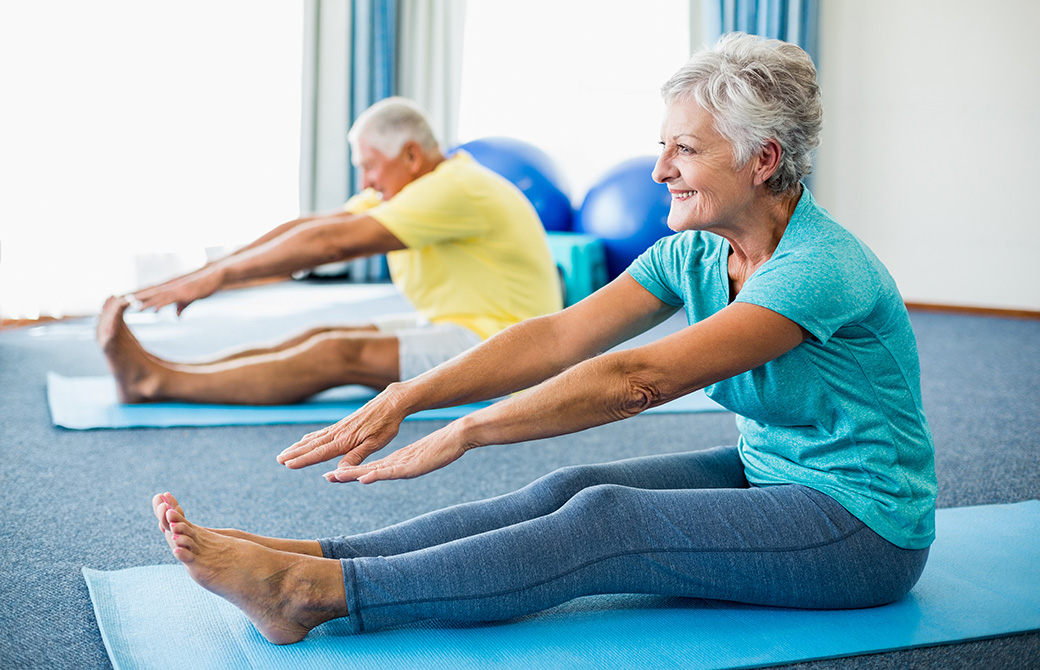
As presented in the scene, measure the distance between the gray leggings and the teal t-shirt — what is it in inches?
2.0

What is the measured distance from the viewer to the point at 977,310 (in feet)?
17.5

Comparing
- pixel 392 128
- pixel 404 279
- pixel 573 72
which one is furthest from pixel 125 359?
pixel 573 72

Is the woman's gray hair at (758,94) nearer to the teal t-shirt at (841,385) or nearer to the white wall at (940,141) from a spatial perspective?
the teal t-shirt at (841,385)

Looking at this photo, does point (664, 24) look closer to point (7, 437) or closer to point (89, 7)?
point (89, 7)

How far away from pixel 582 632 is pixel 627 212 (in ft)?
11.3

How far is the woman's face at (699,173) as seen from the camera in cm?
139

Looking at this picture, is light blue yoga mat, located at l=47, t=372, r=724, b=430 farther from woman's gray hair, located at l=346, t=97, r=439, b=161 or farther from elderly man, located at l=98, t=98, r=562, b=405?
woman's gray hair, located at l=346, t=97, r=439, b=161

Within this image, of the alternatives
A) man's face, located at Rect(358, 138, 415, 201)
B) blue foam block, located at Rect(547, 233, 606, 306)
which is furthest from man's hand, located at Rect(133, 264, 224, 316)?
blue foam block, located at Rect(547, 233, 606, 306)

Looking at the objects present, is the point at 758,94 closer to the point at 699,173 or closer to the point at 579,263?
the point at 699,173

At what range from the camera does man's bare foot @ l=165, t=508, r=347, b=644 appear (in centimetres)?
131

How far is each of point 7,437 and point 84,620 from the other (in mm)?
1227

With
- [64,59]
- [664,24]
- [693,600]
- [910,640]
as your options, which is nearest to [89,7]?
[64,59]

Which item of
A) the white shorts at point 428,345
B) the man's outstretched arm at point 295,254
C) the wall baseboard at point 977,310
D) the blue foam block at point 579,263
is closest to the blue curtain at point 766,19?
the wall baseboard at point 977,310

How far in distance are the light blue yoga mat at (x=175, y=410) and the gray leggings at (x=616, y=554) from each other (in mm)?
1249
